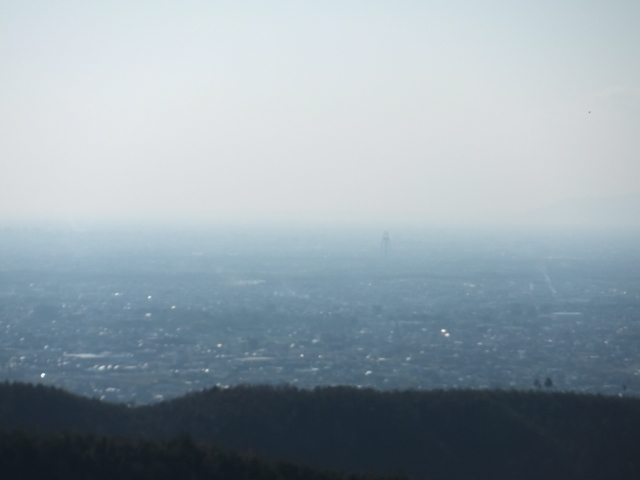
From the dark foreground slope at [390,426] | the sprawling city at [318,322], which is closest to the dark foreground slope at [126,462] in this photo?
the dark foreground slope at [390,426]

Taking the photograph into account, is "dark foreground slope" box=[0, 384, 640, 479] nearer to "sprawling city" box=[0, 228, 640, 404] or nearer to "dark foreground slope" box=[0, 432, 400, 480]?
"dark foreground slope" box=[0, 432, 400, 480]

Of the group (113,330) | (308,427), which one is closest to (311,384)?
(308,427)

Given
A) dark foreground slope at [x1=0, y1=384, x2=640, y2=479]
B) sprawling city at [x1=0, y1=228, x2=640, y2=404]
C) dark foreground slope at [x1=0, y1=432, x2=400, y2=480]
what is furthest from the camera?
sprawling city at [x1=0, y1=228, x2=640, y2=404]

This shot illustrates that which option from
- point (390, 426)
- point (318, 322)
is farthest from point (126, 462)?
point (318, 322)

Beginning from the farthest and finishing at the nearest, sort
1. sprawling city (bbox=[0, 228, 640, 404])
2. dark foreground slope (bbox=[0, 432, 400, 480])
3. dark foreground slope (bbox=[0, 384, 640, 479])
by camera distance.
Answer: sprawling city (bbox=[0, 228, 640, 404]), dark foreground slope (bbox=[0, 384, 640, 479]), dark foreground slope (bbox=[0, 432, 400, 480])

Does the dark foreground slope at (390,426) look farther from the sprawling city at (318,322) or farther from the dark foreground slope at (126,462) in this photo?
the sprawling city at (318,322)

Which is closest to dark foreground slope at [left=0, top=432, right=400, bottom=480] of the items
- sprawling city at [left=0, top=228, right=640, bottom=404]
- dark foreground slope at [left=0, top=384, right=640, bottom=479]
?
dark foreground slope at [left=0, top=384, right=640, bottom=479]

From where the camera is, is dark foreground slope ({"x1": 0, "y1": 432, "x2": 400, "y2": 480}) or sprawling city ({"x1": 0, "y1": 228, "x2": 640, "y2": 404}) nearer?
dark foreground slope ({"x1": 0, "y1": 432, "x2": 400, "y2": 480})

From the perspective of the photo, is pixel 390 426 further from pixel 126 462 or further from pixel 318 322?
pixel 318 322

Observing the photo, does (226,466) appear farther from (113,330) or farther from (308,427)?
(113,330)
